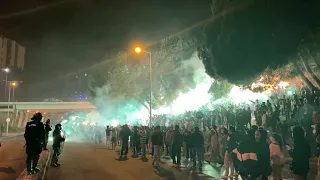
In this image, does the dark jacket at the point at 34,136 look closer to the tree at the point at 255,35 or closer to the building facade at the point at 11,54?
the tree at the point at 255,35

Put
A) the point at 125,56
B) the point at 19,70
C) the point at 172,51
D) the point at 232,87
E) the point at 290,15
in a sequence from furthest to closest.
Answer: the point at 19,70
the point at 125,56
the point at 172,51
the point at 232,87
the point at 290,15

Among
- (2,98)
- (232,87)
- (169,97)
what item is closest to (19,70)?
(2,98)

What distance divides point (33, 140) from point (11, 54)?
89316 mm

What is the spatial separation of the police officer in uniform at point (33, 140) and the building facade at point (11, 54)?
84.5 m

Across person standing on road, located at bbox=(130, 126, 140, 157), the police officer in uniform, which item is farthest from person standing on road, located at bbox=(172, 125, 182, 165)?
the police officer in uniform

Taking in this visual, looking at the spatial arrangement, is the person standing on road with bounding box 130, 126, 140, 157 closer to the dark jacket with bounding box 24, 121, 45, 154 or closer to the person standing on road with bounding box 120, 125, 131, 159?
the person standing on road with bounding box 120, 125, 131, 159

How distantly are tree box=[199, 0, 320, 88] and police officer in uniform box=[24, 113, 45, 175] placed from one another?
1060cm

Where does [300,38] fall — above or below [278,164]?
above

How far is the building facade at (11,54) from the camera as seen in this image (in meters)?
86.1

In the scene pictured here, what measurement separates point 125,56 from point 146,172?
28.7 meters

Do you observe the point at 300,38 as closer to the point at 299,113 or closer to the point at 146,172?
the point at 299,113

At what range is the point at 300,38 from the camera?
1457 cm

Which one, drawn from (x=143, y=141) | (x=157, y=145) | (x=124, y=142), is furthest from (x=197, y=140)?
(x=124, y=142)

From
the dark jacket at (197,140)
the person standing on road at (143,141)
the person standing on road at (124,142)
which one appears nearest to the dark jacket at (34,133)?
the dark jacket at (197,140)
